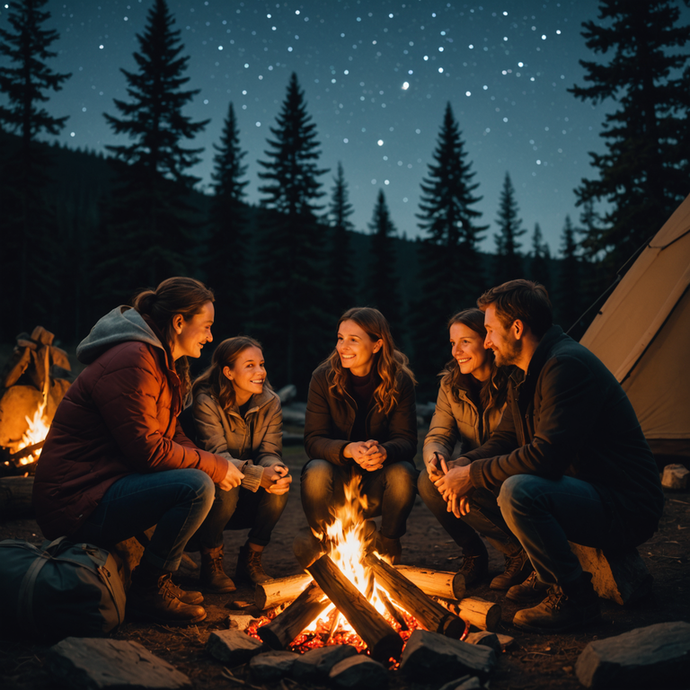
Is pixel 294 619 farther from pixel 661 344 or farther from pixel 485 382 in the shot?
pixel 661 344

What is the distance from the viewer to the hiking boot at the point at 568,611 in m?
2.57

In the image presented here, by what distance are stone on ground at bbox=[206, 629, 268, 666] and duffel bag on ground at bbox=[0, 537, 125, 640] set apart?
57cm

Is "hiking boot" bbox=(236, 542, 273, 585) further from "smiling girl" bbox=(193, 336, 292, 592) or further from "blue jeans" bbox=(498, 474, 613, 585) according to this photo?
"blue jeans" bbox=(498, 474, 613, 585)

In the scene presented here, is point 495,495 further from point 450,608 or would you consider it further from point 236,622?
point 236,622

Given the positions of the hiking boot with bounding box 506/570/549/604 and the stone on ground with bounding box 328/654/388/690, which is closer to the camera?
the stone on ground with bounding box 328/654/388/690

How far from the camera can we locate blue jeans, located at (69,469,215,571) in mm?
2623

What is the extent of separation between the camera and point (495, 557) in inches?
163

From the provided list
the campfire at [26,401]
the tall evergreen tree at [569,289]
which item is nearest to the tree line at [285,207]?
the tall evergreen tree at [569,289]

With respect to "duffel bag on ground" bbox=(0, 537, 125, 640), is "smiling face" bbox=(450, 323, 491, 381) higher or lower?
higher

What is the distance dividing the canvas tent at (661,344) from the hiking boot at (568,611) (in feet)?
12.4

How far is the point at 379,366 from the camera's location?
3799 millimetres

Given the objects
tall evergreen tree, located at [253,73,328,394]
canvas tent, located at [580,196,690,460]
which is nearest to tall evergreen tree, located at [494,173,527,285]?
tall evergreen tree, located at [253,73,328,394]

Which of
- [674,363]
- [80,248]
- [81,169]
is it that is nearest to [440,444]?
[674,363]

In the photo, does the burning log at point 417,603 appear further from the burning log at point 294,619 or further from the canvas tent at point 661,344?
the canvas tent at point 661,344
